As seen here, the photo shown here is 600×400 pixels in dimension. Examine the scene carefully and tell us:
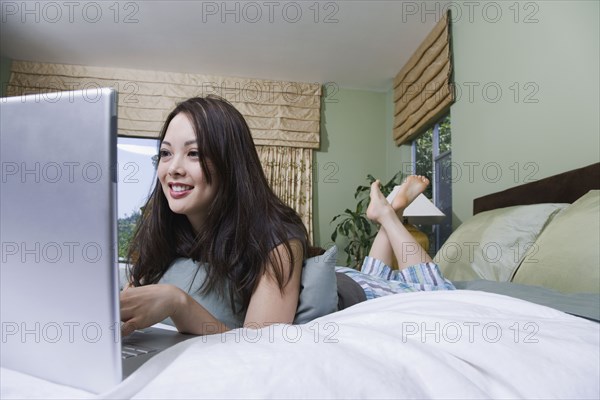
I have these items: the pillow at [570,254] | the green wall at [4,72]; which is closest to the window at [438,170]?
the pillow at [570,254]

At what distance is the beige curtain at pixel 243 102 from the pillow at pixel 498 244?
3059 millimetres

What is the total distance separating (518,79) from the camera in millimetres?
2707

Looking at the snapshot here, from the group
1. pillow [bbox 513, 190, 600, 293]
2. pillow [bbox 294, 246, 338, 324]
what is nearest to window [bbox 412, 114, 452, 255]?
pillow [bbox 513, 190, 600, 293]

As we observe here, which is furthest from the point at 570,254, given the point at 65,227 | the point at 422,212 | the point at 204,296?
the point at 422,212

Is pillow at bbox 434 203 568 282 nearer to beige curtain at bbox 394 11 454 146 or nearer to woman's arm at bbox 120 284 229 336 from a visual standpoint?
woman's arm at bbox 120 284 229 336

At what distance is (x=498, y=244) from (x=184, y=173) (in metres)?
1.47

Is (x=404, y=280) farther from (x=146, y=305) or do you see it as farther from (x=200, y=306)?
(x=146, y=305)

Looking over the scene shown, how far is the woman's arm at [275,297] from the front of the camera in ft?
2.68

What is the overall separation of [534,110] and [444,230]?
5.33 ft

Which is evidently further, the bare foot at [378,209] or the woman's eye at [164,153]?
the bare foot at [378,209]

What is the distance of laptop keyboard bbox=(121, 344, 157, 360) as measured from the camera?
0.51 meters

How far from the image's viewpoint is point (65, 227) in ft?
1.22

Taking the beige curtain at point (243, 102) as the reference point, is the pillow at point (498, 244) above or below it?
below

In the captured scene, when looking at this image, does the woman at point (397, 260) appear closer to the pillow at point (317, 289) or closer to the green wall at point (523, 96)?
the pillow at point (317, 289)
